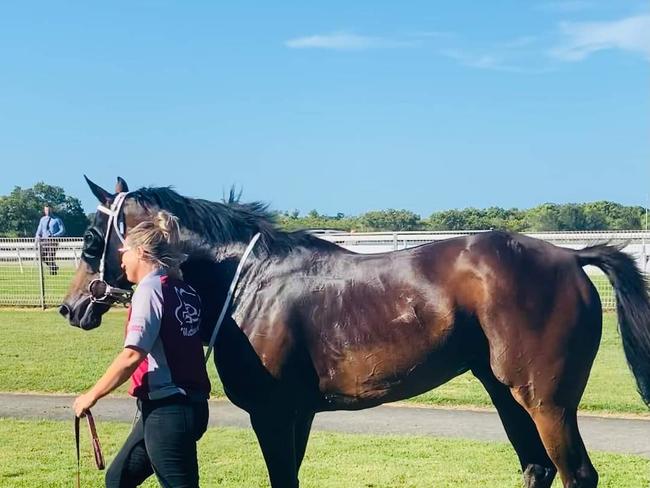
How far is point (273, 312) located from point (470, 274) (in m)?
1.07

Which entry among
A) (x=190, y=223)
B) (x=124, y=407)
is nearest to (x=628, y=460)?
(x=190, y=223)

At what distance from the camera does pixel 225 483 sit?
17.9 feet

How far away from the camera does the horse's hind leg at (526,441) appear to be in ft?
15.0

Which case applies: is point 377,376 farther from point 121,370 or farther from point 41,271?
point 41,271

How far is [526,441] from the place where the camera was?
4.62 meters

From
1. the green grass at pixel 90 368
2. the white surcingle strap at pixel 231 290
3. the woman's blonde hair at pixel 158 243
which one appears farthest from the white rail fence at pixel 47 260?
the woman's blonde hair at pixel 158 243

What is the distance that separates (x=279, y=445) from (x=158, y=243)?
4.07 ft

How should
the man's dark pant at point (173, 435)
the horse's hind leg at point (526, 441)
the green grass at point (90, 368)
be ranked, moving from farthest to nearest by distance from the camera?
the green grass at point (90, 368) < the horse's hind leg at point (526, 441) < the man's dark pant at point (173, 435)

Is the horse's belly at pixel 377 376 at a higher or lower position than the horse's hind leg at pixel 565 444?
higher

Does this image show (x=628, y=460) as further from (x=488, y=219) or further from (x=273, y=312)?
(x=488, y=219)

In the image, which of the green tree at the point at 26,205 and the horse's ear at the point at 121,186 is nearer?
the horse's ear at the point at 121,186

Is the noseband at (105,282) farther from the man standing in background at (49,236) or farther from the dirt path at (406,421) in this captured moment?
the man standing in background at (49,236)

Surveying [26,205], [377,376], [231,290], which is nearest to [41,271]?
[231,290]

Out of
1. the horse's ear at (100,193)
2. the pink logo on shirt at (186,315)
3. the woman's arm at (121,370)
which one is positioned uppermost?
the horse's ear at (100,193)
